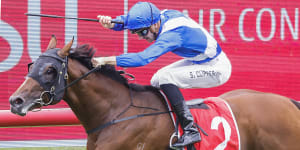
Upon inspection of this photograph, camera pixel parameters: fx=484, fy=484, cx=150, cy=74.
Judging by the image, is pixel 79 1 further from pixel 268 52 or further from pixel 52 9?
pixel 268 52

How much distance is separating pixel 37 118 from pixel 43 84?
2.22 m

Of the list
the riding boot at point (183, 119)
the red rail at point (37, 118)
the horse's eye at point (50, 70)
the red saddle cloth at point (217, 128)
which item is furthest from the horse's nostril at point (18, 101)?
the red rail at point (37, 118)

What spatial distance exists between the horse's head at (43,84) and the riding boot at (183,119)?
96 cm

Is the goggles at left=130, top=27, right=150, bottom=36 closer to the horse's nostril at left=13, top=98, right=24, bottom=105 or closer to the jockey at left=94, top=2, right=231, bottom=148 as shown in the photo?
the jockey at left=94, top=2, right=231, bottom=148

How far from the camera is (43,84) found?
3.85 meters

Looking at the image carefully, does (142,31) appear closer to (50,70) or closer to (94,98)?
(94,98)

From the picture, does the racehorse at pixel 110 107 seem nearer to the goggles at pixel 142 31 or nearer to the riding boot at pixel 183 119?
the riding boot at pixel 183 119

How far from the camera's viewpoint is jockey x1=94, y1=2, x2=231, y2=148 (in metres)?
4.10

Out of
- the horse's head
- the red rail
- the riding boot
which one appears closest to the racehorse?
the horse's head

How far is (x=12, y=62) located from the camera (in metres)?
7.65

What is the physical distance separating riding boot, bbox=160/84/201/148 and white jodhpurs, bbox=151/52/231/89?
14cm

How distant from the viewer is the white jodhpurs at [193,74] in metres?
4.38

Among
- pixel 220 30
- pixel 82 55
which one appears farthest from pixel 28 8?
pixel 82 55

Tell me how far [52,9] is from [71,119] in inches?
91.4
